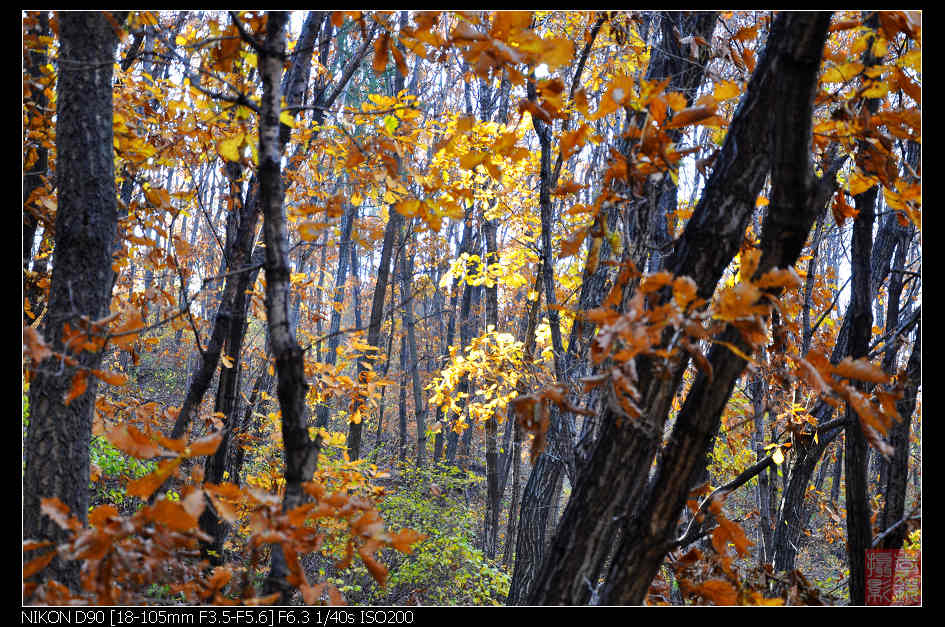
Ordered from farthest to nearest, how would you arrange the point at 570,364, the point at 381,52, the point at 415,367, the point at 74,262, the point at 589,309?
the point at 415,367, the point at 570,364, the point at 589,309, the point at 74,262, the point at 381,52

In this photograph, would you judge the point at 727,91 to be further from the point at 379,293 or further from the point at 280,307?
the point at 379,293

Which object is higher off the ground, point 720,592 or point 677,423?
point 677,423

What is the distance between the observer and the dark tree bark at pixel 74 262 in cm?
194

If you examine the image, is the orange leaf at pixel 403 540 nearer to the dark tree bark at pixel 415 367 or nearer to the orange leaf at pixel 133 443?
the orange leaf at pixel 133 443

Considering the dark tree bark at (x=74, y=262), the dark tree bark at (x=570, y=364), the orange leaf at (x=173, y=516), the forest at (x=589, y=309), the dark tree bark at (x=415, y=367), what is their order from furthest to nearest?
the dark tree bark at (x=415, y=367), the dark tree bark at (x=570, y=364), the dark tree bark at (x=74, y=262), the forest at (x=589, y=309), the orange leaf at (x=173, y=516)

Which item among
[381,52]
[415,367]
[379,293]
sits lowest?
[415,367]

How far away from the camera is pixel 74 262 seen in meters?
1.99

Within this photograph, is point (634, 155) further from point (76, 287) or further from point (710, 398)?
point (76, 287)

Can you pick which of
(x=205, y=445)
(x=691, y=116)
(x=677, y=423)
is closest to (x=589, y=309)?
(x=677, y=423)

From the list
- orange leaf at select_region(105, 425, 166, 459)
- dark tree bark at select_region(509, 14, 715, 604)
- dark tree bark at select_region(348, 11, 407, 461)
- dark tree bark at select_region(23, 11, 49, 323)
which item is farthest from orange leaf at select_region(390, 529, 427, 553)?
dark tree bark at select_region(348, 11, 407, 461)

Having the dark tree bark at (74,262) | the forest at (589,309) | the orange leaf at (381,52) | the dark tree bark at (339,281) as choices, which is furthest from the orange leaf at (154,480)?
the dark tree bark at (339,281)

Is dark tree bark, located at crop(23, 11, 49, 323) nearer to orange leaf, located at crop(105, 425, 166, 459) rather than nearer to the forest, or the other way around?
the forest

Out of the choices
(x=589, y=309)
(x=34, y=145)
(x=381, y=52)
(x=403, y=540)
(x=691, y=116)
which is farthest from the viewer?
(x=34, y=145)

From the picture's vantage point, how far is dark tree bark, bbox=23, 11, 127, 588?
1.94 metres
